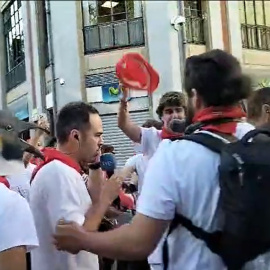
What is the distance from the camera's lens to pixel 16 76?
1438 cm

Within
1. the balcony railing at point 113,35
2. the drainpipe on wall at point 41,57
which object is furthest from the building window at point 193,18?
the drainpipe on wall at point 41,57

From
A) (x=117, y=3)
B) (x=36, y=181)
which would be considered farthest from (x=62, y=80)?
(x=36, y=181)

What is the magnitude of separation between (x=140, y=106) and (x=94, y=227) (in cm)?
1018

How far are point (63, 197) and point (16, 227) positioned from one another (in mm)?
523

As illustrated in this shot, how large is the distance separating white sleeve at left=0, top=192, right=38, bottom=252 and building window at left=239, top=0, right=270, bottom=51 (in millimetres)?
5148

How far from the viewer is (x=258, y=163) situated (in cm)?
177

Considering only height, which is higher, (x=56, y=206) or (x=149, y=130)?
(x=149, y=130)

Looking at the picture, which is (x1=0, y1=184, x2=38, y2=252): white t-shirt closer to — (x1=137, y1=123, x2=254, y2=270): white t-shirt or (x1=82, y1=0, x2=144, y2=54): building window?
(x1=137, y1=123, x2=254, y2=270): white t-shirt

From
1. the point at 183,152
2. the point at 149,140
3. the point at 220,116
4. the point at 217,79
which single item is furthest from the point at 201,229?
the point at 149,140

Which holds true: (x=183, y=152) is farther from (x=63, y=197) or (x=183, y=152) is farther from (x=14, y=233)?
(x=63, y=197)

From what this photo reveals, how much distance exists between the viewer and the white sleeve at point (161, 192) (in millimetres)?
1818

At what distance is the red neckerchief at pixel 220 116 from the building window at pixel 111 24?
38.7ft

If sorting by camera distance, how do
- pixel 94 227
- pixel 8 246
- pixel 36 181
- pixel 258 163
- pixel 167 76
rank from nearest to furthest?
pixel 258 163 < pixel 8 246 < pixel 94 227 < pixel 36 181 < pixel 167 76

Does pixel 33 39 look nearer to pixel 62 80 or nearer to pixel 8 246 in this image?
pixel 62 80
